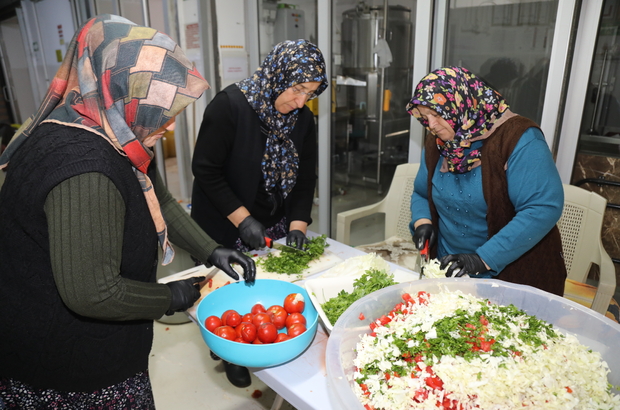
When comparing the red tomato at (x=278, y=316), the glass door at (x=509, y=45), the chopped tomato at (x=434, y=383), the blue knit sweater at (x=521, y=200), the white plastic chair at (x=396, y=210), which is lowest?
the white plastic chair at (x=396, y=210)

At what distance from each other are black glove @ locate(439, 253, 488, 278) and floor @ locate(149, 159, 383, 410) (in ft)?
4.25

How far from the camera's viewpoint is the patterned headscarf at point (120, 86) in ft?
3.64

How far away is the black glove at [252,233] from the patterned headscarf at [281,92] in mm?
237

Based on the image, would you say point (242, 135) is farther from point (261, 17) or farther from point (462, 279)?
point (261, 17)

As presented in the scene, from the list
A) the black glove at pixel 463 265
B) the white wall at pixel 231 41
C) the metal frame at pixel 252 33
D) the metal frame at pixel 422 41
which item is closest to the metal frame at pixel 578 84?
the metal frame at pixel 422 41

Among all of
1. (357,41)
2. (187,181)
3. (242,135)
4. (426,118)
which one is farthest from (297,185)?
(187,181)

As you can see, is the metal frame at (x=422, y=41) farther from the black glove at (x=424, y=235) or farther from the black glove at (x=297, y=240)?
the black glove at (x=297, y=240)

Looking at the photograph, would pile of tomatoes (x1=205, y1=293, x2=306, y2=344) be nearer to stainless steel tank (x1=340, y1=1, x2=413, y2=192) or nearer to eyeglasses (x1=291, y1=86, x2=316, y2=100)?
eyeglasses (x1=291, y1=86, x2=316, y2=100)

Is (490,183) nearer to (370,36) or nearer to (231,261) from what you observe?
(231,261)

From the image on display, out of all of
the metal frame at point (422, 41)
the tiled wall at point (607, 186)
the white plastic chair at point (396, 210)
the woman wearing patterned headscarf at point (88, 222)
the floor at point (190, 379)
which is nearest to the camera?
the woman wearing patterned headscarf at point (88, 222)

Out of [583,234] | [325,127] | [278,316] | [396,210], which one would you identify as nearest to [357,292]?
[278,316]

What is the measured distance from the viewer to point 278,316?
147 centimetres

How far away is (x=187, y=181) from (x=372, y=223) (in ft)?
8.08

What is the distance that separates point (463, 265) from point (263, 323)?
84cm
